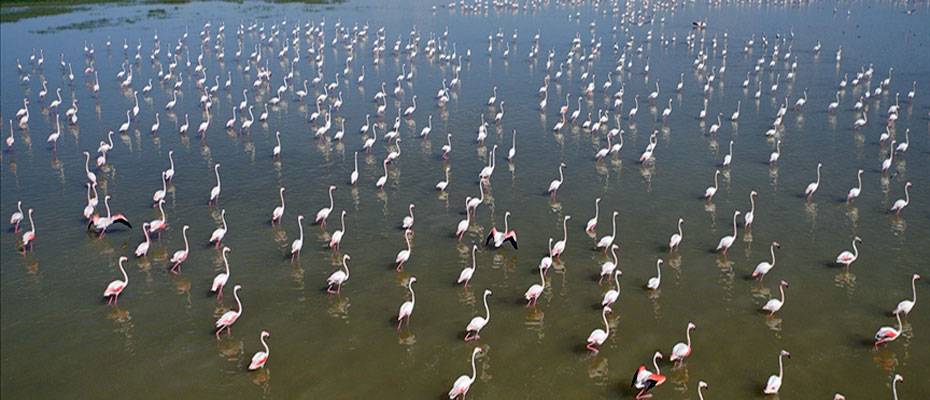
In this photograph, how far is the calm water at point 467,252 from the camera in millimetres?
16625

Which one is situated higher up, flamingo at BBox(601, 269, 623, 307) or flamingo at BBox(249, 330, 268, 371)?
flamingo at BBox(601, 269, 623, 307)

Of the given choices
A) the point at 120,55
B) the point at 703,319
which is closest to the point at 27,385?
the point at 703,319

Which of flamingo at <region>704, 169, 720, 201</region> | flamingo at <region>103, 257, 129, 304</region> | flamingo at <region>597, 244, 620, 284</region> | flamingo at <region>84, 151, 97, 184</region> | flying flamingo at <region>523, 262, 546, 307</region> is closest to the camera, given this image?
flying flamingo at <region>523, 262, 546, 307</region>

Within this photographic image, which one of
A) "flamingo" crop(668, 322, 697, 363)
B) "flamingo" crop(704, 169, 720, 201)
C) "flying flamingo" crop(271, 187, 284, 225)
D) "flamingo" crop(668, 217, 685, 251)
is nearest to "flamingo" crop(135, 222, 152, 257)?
"flying flamingo" crop(271, 187, 284, 225)

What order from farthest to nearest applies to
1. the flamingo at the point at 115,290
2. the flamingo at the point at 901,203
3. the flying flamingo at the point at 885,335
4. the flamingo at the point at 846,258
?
the flamingo at the point at 901,203 → the flamingo at the point at 846,258 → the flamingo at the point at 115,290 → the flying flamingo at the point at 885,335

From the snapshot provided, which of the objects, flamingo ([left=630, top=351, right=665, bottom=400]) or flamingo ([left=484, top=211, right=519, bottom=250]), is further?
flamingo ([left=484, top=211, right=519, bottom=250])

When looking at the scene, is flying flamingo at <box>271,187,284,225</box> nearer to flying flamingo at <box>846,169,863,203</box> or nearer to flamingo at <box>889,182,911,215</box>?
flying flamingo at <box>846,169,863,203</box>

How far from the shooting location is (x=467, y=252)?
73.7 ft

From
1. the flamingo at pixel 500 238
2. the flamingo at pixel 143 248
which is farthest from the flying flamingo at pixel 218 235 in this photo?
the flamingo at pixel 500 238

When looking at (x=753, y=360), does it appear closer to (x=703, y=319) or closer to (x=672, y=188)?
(x=703, y=319)

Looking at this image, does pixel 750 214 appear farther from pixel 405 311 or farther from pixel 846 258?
pixel 405 311

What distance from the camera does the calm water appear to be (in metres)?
16.6

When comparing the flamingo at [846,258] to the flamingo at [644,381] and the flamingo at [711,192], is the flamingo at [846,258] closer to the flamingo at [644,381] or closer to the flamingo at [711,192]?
the flamingo at [711,192]

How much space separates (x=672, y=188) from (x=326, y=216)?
11859mm
